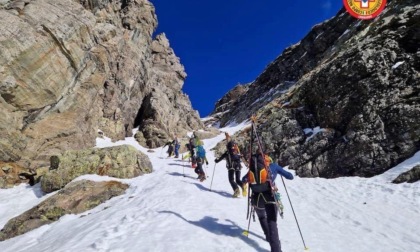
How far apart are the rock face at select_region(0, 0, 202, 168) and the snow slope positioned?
40.2 ft

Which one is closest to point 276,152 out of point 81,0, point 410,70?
point 410,70

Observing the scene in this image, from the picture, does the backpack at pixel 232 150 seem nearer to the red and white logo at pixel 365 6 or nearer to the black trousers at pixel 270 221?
the black trousers at pixel 270 221

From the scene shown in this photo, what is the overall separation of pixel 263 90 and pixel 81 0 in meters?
61.8

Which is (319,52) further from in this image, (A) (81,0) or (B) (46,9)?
(B) (46,9)

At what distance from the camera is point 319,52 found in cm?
7906

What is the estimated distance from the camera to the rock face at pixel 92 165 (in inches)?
898

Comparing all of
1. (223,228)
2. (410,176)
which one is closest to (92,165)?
(223,228)

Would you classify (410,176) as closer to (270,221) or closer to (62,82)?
(270,221)

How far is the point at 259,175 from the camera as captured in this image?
945cm

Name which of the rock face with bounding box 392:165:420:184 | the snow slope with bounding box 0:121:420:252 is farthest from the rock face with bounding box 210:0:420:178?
the rock face with bounding box 392:165:420:184

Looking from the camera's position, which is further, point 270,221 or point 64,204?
point 64,204

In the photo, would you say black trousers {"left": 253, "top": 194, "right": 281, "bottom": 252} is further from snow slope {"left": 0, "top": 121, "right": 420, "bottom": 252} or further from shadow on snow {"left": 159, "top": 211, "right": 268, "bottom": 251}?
snow slope {"left": 0, "top": 121, "right": 420, "bottom": 252}

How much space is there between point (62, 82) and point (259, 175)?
96.3 ft

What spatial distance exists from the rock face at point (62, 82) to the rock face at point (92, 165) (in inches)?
265
